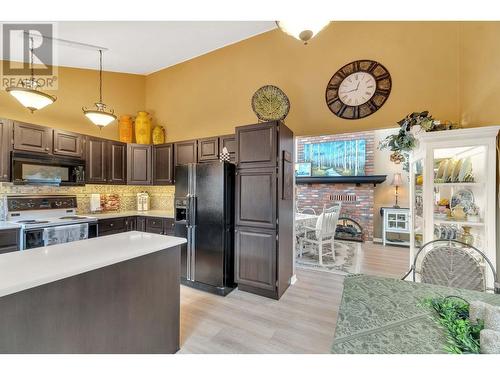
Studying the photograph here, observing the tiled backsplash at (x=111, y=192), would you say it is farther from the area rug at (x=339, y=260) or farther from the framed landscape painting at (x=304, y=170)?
the framed landscape painting at (x=304, y=170)

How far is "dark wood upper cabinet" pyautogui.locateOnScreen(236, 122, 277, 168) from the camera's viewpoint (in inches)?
105

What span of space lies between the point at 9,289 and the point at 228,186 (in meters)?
2.19

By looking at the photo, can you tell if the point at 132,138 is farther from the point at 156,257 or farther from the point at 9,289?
the point at 9,289

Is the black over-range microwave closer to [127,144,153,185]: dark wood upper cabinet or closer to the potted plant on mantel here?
[127,144,153,185]: dark wood upper cabinet

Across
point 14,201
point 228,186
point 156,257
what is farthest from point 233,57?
point 14,201

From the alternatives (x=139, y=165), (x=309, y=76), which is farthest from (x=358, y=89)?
(x=139, y=165)

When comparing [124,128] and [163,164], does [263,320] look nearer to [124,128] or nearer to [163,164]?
[163,164]

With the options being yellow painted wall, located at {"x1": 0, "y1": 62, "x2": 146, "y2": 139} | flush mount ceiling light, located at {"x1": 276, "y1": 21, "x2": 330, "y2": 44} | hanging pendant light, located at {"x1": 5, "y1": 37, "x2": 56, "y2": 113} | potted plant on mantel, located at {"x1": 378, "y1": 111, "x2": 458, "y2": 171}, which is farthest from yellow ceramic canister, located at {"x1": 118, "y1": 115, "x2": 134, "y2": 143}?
potted plant on mantel, located at {"x1": 378, "y1": 111, "x2": 458, "y2": 171}

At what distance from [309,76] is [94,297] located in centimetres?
327

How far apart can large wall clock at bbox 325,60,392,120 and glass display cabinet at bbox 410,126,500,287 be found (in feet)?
2.34

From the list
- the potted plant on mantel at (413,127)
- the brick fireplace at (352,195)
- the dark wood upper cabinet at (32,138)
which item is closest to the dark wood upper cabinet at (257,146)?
the potted plant on mantel at (413,127)

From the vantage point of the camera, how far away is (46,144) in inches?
120

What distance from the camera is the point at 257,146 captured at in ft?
9.07

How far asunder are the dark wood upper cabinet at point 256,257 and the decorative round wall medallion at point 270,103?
A: 1.63m
